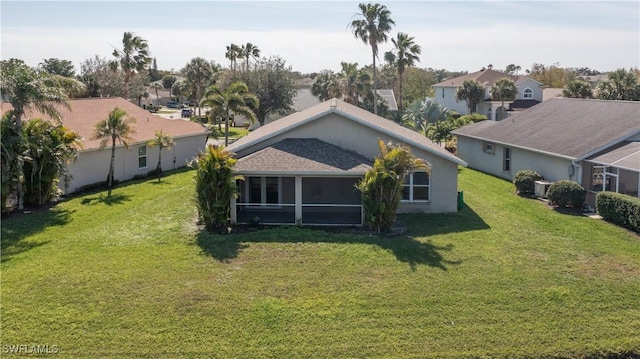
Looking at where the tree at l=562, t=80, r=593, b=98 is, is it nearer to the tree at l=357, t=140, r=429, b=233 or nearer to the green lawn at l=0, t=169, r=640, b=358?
the green lawn at l=0, t=169, r=640, b=358

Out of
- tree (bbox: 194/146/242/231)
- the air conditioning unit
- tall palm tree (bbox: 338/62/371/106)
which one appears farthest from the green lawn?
tall palm tree (bbox: 338/62/371/106)

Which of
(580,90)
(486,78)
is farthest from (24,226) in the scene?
(486,78)

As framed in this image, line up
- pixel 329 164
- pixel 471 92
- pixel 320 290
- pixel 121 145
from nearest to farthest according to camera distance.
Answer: pixel 320 290
pixel 329 164
pixel 121 145
pixel 471 92

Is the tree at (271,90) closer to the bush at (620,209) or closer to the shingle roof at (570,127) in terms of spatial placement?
the shingle roof at (570,127)

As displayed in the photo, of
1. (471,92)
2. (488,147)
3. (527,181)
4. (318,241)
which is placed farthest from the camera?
(471,92)

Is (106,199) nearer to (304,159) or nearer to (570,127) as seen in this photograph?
(304,159)

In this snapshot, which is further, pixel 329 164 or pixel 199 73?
pixel 199 73

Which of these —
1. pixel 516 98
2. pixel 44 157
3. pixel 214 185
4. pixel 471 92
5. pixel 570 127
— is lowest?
pixel 214 185

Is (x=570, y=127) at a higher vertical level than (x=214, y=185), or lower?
higher
